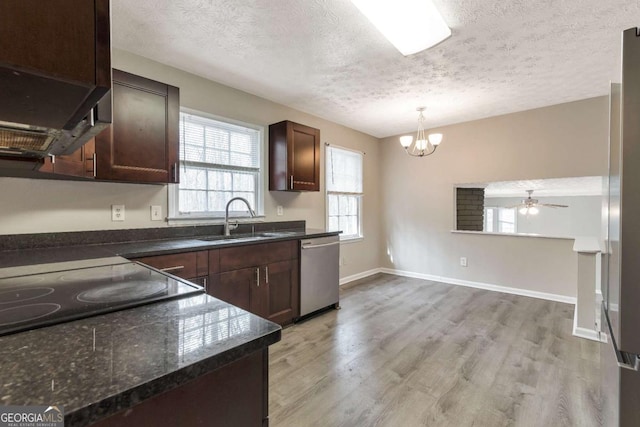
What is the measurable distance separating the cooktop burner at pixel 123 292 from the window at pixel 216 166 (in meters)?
1.76

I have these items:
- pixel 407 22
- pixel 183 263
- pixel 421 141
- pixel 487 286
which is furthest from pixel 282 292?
pixel 487 286

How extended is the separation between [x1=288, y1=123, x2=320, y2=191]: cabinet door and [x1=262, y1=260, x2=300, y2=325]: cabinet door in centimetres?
97

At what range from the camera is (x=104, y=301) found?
34.1 inches

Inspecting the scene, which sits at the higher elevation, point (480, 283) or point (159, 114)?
point (159, 114)

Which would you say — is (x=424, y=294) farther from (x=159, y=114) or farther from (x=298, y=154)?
(x=159, y=114)

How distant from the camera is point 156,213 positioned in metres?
2.56

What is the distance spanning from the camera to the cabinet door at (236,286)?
2.29 meters

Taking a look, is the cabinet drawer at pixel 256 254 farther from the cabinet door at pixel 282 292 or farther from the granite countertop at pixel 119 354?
the granite countertop at pixel 119 354

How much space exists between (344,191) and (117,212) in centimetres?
306

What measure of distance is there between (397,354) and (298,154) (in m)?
2.28

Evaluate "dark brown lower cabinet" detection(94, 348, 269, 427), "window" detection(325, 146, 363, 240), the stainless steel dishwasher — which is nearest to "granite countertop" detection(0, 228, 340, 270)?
the stainless steel dishwasher

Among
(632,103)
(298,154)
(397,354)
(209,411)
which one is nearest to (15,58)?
(209,411)

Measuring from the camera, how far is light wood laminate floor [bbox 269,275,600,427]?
5.54ft

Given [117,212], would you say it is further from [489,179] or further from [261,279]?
[489,179]
